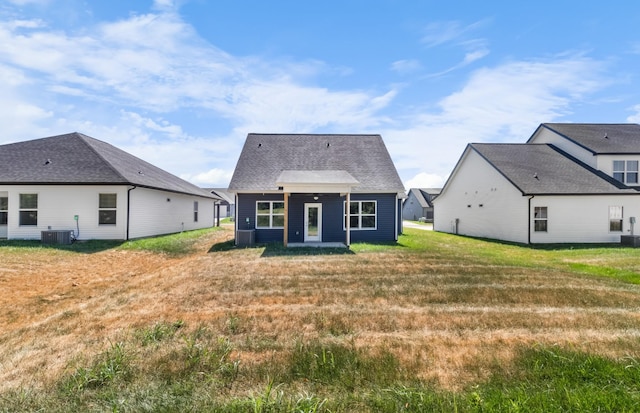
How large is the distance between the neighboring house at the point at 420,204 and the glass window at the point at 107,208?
123 feet

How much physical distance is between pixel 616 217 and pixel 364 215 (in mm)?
14374

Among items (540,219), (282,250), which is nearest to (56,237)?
(282,250)

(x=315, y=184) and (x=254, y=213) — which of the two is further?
(x=254, y=213)

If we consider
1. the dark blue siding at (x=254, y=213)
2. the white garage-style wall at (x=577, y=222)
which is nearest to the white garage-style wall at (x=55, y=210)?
the dark blue siding at (x=254, y=213)

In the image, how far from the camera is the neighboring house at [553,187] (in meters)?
17.6

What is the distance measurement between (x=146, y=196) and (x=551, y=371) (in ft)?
62.3

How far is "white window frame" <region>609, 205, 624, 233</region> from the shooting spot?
1773 cm

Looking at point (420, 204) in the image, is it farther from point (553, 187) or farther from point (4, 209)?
point (4, 209)

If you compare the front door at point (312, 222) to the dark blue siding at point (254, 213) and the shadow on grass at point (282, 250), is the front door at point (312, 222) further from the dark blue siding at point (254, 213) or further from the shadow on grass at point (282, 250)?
the shadow on grass at point (282, 250)

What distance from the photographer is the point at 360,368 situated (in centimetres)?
401

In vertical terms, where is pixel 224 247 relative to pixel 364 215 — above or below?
below

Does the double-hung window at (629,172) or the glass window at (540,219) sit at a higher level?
the double-hung window at (629,172)

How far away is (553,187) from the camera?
17750 mm

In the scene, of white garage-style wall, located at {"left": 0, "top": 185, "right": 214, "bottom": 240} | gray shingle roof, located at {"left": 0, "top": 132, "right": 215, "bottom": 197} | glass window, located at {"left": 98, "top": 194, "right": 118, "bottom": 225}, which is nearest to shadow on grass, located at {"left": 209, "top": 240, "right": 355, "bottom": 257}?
white garage-style wall, located at {"left": 0, "top": 185, "right": 214, "bottom": 240}
